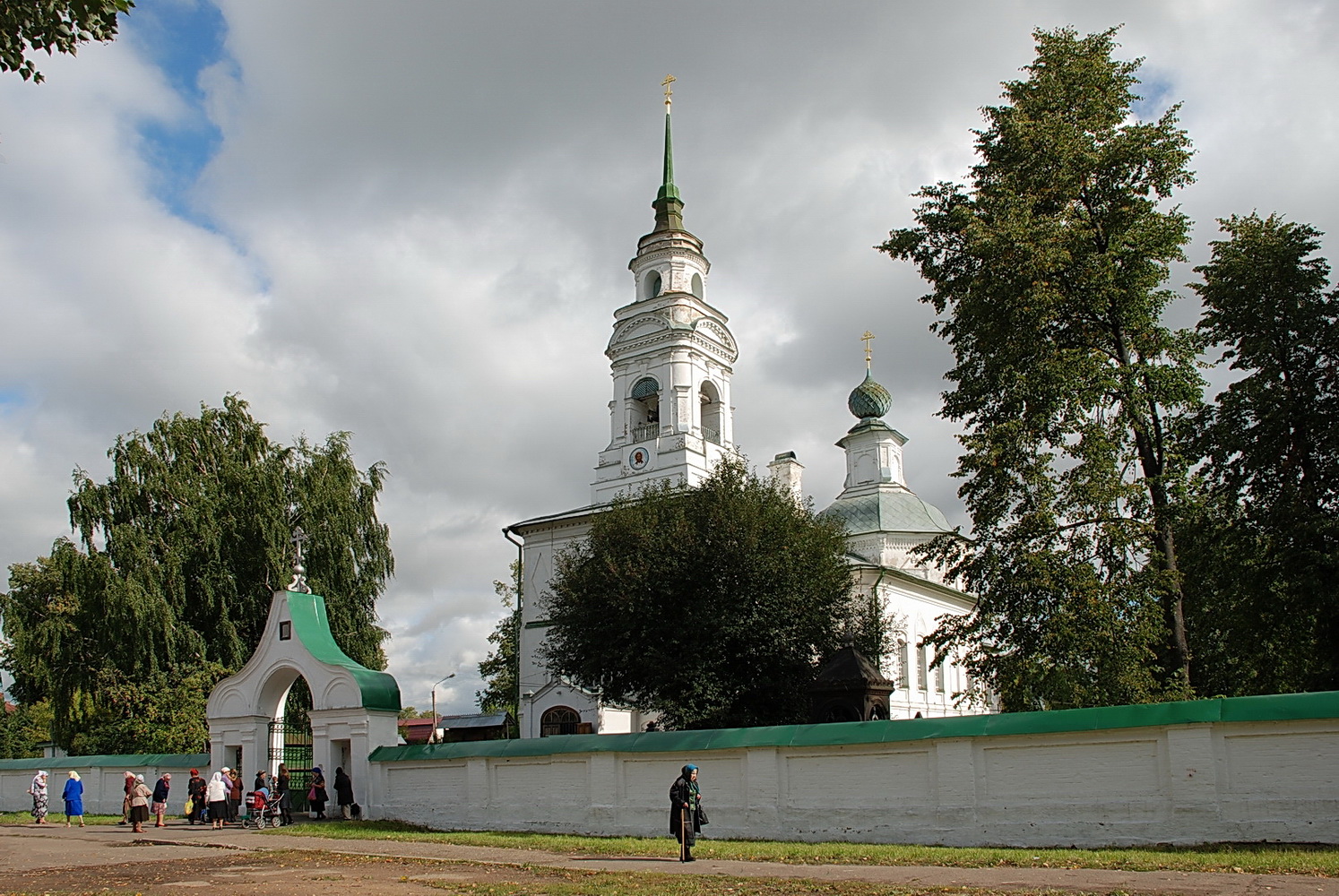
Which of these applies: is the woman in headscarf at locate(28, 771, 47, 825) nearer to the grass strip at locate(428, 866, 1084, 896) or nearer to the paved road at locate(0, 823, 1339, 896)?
the paved road at locate(0, 823, 1339, 896)

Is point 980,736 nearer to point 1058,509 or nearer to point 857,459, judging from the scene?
point 1058,509

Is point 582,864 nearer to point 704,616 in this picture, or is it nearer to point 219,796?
point 219,796

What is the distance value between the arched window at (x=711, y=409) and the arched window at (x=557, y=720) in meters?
12.1

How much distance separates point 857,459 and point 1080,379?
35512 mm

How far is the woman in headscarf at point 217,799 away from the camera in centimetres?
2009

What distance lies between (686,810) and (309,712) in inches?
452

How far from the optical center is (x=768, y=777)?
51.6 feet

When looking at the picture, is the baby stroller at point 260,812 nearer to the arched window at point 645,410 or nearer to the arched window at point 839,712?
the arched window at point 839,712

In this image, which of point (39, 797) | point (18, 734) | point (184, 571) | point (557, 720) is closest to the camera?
point (39, 797)

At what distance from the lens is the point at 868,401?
54062 mm

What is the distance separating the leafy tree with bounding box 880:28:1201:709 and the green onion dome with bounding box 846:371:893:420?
34439mm

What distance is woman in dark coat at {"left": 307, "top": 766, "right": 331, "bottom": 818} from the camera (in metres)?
19.8

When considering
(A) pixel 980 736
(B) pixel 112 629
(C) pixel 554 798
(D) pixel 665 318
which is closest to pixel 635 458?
(D) pixel 665 318

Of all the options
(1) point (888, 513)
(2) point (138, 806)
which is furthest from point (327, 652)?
(1) point (888, 513)
